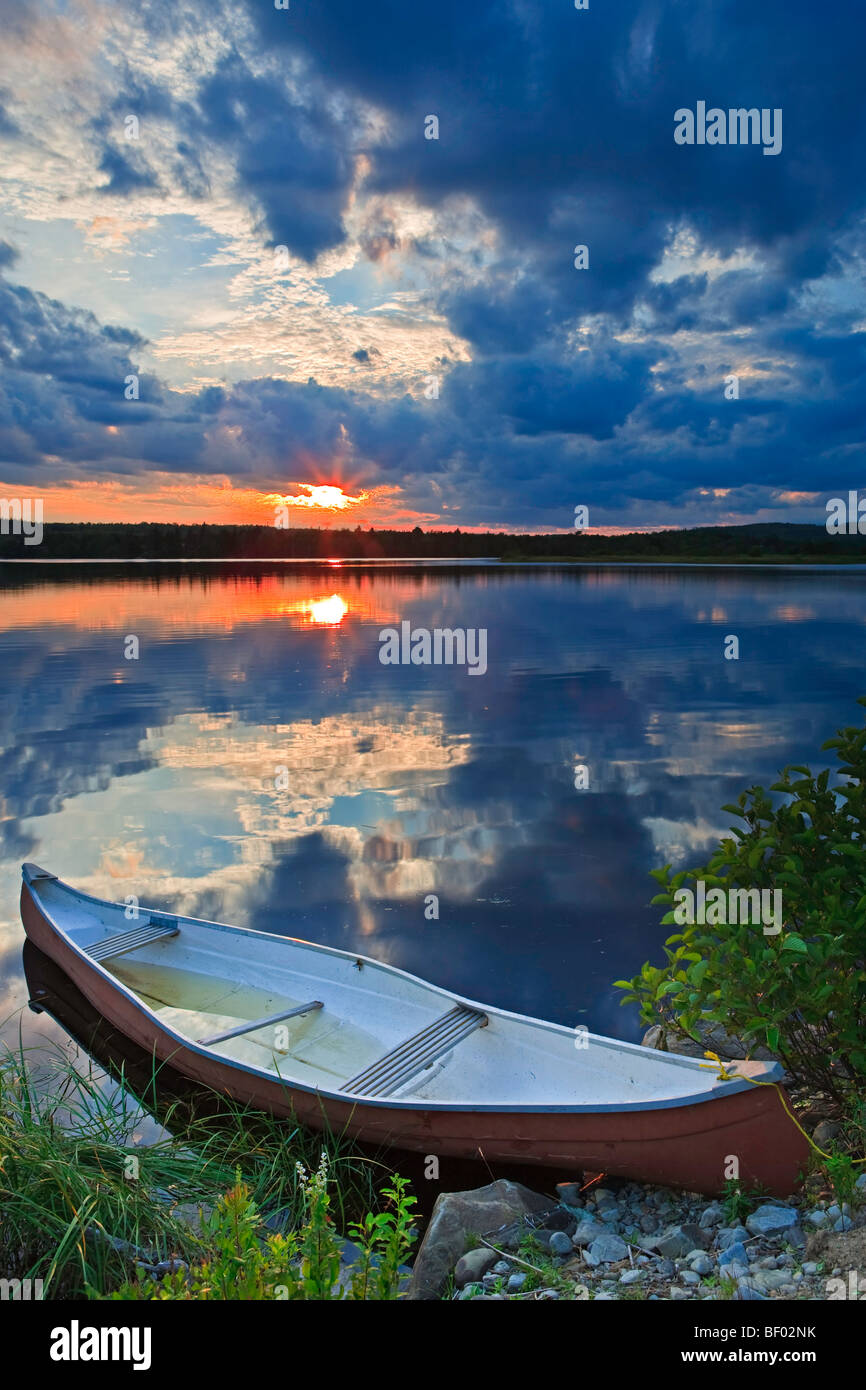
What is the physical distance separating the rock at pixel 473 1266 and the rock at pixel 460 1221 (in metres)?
0.14

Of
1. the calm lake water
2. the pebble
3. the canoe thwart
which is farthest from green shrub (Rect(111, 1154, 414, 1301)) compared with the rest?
the calm lake water

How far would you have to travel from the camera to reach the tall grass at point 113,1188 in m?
4.36

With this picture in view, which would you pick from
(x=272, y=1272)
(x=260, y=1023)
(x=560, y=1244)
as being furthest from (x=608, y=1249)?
(x=260, y=1023)

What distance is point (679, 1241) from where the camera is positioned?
4945 millimetres

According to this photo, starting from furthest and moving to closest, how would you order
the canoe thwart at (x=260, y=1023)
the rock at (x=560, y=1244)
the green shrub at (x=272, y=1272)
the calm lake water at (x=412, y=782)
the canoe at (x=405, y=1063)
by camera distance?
1. the calm lake water at (x=412, y=782)
2. the canoe thwart at (x=260, y=1023)
3. the canoe at (x=405, y=1063)
4. the rock at (x=560, y=1244)
5. the green shrub at (x=272, y=1272)

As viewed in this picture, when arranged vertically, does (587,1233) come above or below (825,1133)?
below

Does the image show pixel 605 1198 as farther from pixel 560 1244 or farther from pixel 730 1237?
pixel 730 1237

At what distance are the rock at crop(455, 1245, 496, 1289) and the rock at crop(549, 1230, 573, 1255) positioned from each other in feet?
1.36

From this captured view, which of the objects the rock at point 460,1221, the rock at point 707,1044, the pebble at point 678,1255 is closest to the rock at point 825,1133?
the pebble at point 678,1255

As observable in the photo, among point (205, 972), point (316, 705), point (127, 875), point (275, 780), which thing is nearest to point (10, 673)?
point (316, 705)

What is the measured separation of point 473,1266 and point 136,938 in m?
7.37

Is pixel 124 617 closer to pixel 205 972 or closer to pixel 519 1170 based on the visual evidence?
pixel 205 972

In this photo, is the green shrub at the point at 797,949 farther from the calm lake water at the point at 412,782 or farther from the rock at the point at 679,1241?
the calm lake water at the point at 412,782
